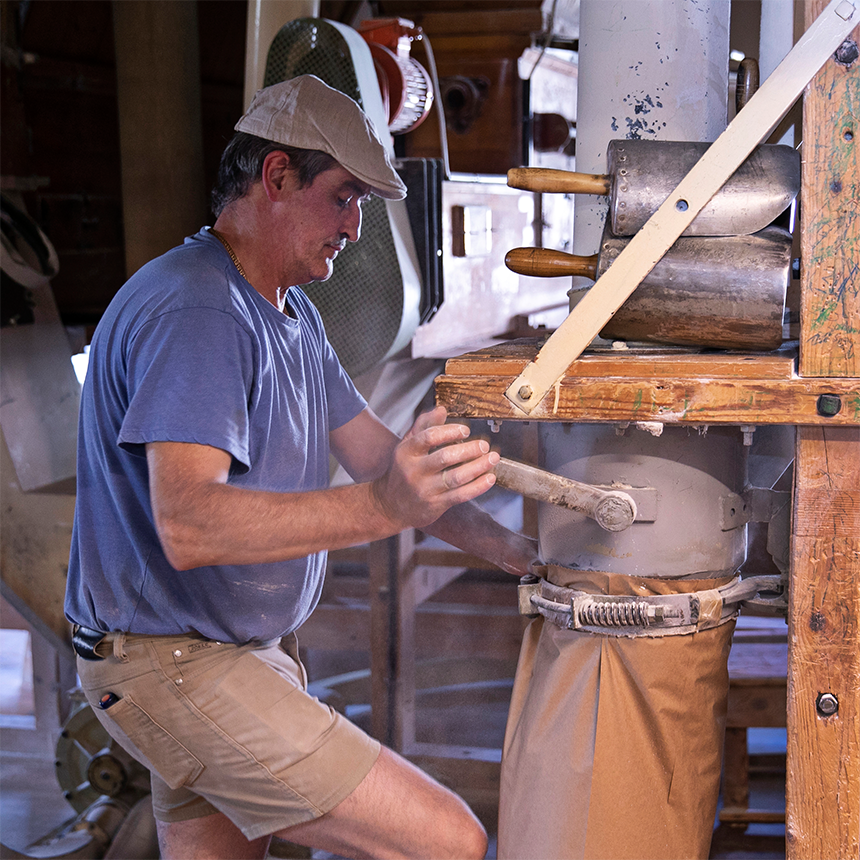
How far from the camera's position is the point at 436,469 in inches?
39.9

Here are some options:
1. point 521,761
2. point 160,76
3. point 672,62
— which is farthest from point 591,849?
point 160,76

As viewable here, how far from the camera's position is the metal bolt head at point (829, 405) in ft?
2.89

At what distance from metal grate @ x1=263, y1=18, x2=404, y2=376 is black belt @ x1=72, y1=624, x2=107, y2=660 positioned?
0.94m

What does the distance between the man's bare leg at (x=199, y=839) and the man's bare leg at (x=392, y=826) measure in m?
0.22

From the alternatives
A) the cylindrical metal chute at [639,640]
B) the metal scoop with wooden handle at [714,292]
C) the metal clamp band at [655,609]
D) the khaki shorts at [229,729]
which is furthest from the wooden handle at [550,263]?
the khaki shorts at [229,729]

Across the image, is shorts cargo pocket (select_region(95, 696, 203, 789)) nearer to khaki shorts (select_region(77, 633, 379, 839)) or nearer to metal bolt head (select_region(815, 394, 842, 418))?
khaki shorts (select_region(77, 633, 379, 839))

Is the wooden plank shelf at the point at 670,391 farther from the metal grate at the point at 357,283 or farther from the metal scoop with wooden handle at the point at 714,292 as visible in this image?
the metal grate at the point at 357,283

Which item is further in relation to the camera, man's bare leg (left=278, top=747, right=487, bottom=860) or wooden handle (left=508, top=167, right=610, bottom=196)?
man's bare leg (left=278, top=747, right=487, bottom=860)

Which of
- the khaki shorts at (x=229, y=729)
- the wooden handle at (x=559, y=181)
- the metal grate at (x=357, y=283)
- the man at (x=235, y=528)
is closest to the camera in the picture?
the wooden handle at (x=559, y=181)

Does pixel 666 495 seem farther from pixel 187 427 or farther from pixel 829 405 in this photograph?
pixel 187 427

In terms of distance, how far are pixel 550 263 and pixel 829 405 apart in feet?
1.06

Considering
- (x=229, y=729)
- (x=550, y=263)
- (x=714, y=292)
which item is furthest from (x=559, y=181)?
(x=229, y=729)

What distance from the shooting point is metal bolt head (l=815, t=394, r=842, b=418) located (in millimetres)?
881

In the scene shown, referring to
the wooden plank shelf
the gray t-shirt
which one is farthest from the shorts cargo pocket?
the wooden plank shelf
